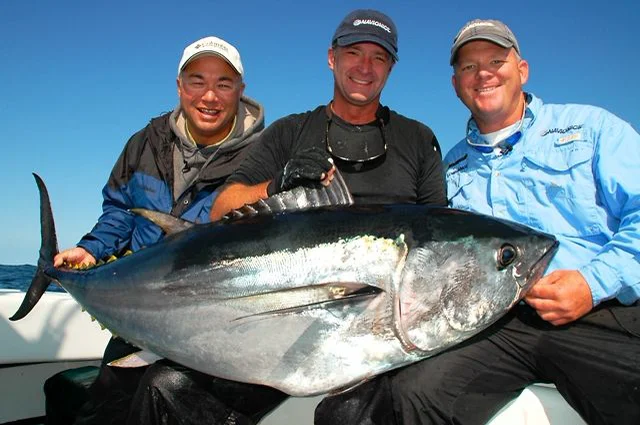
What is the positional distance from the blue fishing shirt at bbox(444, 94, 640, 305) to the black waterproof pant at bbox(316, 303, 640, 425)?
21 cm

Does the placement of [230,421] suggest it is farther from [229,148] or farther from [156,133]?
[156,133]

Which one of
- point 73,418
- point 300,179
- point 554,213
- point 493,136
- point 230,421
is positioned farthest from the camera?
point 73,418

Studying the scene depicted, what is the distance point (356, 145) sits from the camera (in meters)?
3.53

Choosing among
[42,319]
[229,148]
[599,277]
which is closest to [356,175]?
[229,148]

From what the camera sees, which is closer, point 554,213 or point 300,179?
point 300,179

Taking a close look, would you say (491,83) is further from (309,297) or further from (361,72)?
(309,297)

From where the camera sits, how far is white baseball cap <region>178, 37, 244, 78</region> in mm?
4070

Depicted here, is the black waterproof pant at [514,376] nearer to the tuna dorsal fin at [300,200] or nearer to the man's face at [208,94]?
the tuna dorsal fin at [300,200]

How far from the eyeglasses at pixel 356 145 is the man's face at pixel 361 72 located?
0.75 feet

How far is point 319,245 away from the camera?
7.67 feet

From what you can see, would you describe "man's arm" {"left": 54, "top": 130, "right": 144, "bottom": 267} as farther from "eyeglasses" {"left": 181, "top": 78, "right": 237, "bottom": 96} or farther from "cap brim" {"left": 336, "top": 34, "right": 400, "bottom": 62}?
"cap brim" {"left": 336, "top": 34, "right": 400, "bottom": 62}

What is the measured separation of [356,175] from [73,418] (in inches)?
107

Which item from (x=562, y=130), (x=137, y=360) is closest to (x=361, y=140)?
(x=562, y=130)

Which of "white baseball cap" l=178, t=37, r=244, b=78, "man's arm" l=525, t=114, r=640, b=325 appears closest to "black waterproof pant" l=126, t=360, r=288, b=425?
"man's arm" l=525, t=114, r=640, b=325
